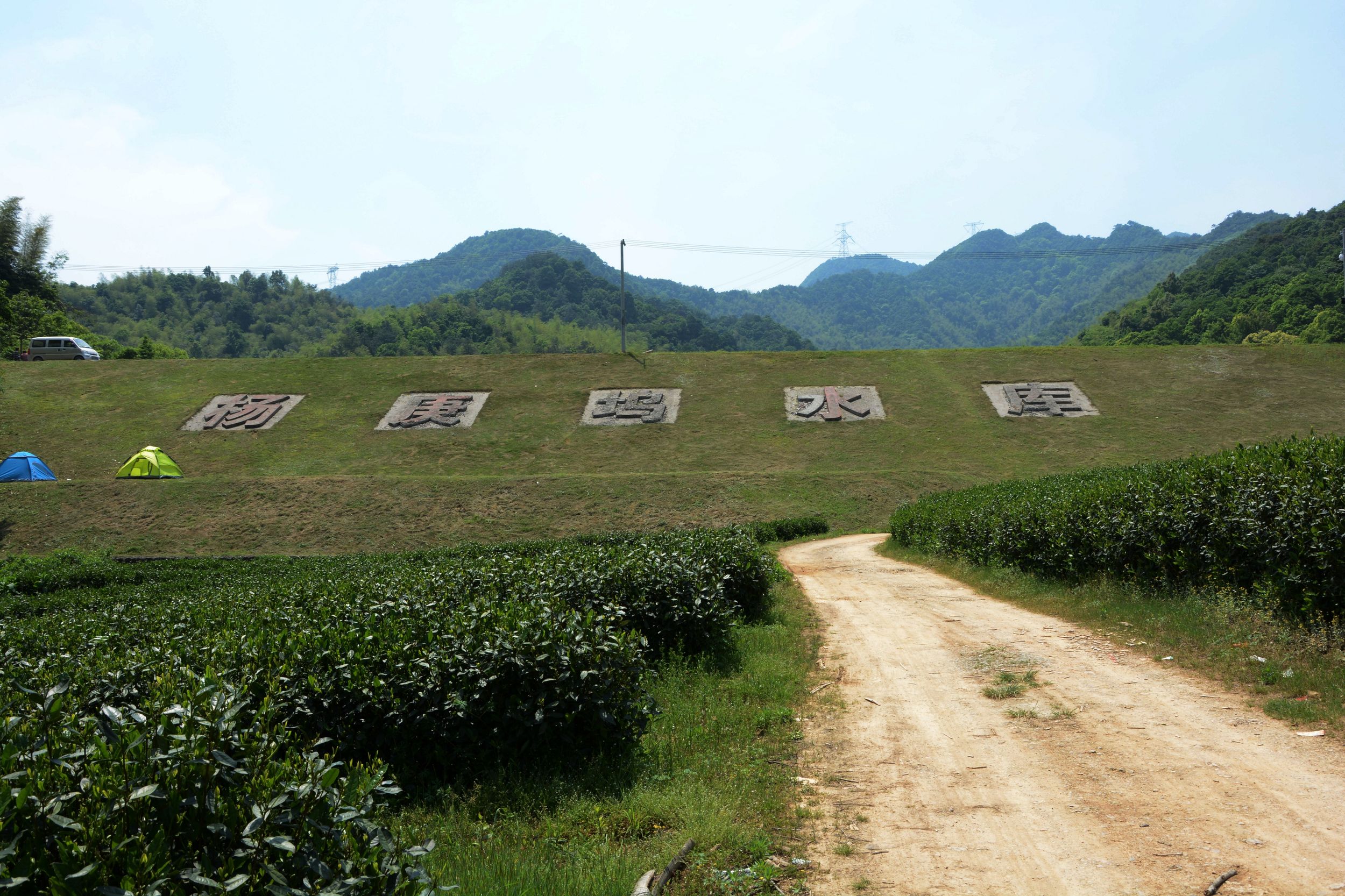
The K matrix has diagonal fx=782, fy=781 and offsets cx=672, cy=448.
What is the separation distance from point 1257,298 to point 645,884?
77.4m

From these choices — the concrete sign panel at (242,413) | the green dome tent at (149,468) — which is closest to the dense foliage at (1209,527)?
the green dome tent at (149,468)

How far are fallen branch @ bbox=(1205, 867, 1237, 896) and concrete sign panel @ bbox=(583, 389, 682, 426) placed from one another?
33301mm

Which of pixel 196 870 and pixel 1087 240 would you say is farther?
pixel 1087 240

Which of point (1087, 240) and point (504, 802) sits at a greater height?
point (1087, 240)

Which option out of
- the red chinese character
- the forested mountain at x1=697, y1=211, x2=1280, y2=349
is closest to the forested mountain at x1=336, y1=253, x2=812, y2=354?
the forested mountain at x1=697, y1=211, x2=1280, y2=349

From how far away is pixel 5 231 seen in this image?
5956 cm

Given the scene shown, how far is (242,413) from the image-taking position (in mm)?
38375

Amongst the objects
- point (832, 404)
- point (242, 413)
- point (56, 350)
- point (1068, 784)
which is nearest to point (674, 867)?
point (1068, 784)

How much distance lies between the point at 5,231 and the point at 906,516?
2810 inches

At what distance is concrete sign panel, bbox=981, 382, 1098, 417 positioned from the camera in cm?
3597

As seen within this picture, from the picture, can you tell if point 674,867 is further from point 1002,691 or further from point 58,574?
point 58,574

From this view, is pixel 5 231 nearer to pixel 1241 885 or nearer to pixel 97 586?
pixel 97 586

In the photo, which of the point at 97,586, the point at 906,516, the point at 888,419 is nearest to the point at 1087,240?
the point at 888,419

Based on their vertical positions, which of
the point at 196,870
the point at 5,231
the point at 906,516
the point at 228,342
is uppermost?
the point at 5,231
